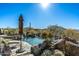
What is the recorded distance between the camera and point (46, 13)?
2.14m

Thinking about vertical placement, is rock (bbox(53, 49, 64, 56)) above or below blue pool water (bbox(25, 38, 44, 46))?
below

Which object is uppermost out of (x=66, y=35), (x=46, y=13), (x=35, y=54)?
(x=46, y=13)

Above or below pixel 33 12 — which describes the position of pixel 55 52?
below

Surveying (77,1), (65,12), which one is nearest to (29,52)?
(65,12)

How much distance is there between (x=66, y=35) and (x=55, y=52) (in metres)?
0.20

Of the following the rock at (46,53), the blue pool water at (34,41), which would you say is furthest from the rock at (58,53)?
the blue pool water at (34,41)

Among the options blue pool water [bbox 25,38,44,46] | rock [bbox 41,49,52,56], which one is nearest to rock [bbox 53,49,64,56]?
rock [bbox 41,49,52,56]

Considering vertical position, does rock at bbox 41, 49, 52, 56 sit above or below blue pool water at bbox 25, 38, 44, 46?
below

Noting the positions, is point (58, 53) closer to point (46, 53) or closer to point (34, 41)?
point (46, 53)

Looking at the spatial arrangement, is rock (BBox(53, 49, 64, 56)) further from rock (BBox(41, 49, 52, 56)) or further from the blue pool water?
the blue pool water

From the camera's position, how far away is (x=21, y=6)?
84.7 inches

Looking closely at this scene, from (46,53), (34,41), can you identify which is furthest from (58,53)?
(34,41)

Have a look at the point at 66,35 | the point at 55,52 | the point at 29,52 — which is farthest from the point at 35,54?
the point at 66,35

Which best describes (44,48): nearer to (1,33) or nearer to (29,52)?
(29,52)
